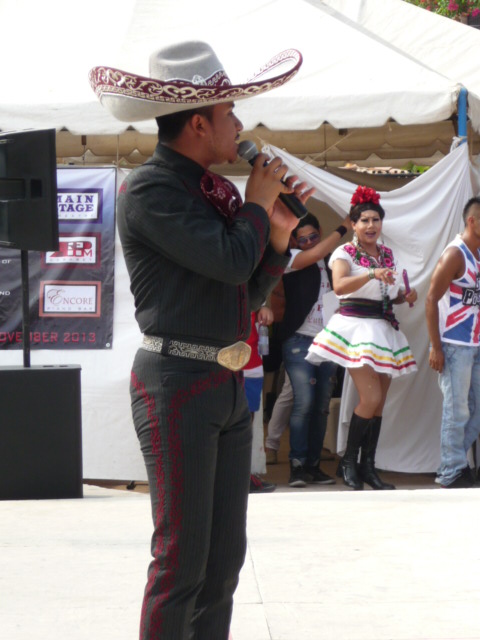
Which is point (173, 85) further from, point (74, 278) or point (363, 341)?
point (74, 278)

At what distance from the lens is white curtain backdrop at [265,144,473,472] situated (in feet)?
24.2

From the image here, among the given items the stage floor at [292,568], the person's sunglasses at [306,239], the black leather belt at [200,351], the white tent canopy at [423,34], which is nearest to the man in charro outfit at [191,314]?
the black leather belt at [200,351]

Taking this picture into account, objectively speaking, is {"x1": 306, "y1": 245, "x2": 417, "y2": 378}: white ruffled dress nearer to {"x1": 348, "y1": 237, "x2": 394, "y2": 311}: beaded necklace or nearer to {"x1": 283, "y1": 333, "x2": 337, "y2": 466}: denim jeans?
{"x1": 348, "y1": 237, "x2": 394, "y2": 311}: beaded necklace

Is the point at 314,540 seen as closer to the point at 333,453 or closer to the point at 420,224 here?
the point at 420,224

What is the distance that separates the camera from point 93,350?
7.46 meters

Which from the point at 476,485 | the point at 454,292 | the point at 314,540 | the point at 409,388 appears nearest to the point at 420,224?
the point at 454,292

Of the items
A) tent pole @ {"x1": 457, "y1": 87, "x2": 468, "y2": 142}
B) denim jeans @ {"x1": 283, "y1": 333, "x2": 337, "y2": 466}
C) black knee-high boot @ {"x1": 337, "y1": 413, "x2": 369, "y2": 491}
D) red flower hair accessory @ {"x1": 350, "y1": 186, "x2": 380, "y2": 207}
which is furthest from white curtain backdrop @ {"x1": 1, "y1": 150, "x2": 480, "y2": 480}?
black knee-high boot @ {"x1": 337, "y1": 413, "x2": 369, "y2": 491}

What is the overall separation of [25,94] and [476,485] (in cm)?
407

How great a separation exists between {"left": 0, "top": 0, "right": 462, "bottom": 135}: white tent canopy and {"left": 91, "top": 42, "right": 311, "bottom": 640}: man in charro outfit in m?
4.44

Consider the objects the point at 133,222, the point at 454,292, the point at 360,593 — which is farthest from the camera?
the point at 454,292

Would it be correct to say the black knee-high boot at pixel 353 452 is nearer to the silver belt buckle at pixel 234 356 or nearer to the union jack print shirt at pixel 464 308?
the union jack print shirt at pixel 464 308

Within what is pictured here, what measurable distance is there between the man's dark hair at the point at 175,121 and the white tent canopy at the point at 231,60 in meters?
4.40

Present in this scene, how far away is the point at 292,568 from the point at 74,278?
11.7ft

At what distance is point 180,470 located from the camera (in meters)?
2.58
